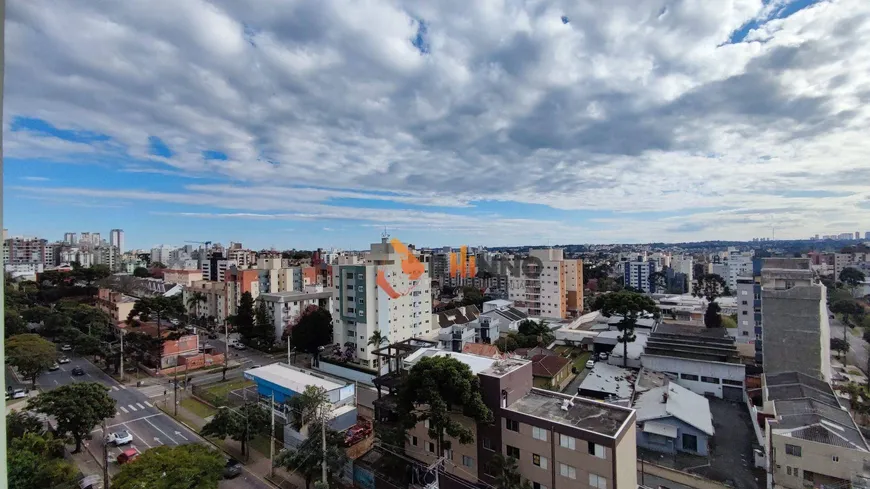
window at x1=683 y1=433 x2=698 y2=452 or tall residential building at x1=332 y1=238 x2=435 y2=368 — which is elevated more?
tall residential building at x1=332 y1=238 x2=435 y2=368

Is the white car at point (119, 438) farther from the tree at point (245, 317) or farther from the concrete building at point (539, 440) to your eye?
the tree at point (245, 317)

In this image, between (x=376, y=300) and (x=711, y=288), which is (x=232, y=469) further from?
(x=711, y=288)

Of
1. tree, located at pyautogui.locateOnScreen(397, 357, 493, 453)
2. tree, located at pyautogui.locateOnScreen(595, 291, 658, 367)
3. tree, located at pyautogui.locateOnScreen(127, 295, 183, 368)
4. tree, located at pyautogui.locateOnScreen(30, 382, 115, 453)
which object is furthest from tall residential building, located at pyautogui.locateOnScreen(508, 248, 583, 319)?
tree, located at pyautogui.locateOnScreen(30, 382, 115, 453)

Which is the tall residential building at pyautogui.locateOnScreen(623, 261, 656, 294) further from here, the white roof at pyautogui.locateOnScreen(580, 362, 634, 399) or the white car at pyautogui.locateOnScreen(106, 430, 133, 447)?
the white car at pyautogui.locateOnScreen(106, 430, 133, 447)

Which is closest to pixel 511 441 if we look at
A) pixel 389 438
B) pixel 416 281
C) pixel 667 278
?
pixel 389 438

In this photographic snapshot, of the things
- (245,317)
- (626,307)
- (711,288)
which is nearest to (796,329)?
(626,307)

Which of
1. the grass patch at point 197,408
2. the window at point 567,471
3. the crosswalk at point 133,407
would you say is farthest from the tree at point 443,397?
the crosswalk at point 133,407
